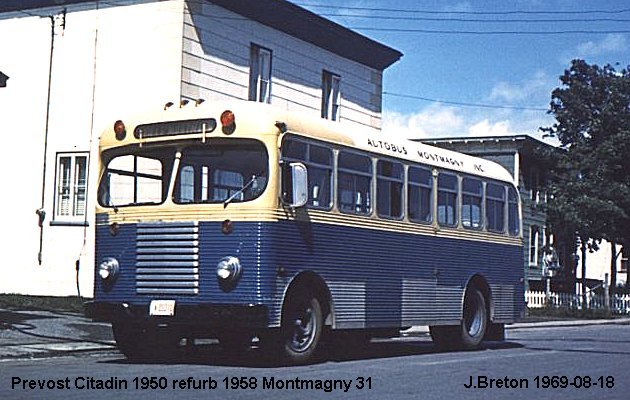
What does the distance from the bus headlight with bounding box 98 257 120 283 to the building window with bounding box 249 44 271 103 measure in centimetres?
1271

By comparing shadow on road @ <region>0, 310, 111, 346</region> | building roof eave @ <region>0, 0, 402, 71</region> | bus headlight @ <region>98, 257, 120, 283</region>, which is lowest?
shadow on road @ <region>0, 310, 111, 346</region>

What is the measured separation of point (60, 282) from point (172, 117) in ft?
38.6

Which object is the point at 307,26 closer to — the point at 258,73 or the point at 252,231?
the point at 258,73

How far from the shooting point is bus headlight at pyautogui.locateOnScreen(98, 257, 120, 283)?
1430 cm

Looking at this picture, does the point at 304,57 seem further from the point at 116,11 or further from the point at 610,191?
the point at 610,191

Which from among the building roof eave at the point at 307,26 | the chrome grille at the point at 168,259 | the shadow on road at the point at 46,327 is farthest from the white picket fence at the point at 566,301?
the chrome grille at the point at 168,259

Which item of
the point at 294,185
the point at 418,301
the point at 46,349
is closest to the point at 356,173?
the point at 294,185

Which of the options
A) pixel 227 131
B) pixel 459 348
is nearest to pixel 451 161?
Result: pixel 459 348

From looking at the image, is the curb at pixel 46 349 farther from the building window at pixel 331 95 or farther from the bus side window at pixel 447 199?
the building window at pixel 331 95

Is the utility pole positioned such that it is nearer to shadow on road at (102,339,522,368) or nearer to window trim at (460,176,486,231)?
shadow on road at (102,339,522,368)

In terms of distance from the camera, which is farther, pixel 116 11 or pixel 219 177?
pixel 116 11

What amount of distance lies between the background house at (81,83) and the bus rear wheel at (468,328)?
8.47 meters

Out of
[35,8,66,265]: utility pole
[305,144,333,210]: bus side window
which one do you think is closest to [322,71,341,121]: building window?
[35,8,66,265]: utility pole

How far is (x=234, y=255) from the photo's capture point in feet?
44.6
